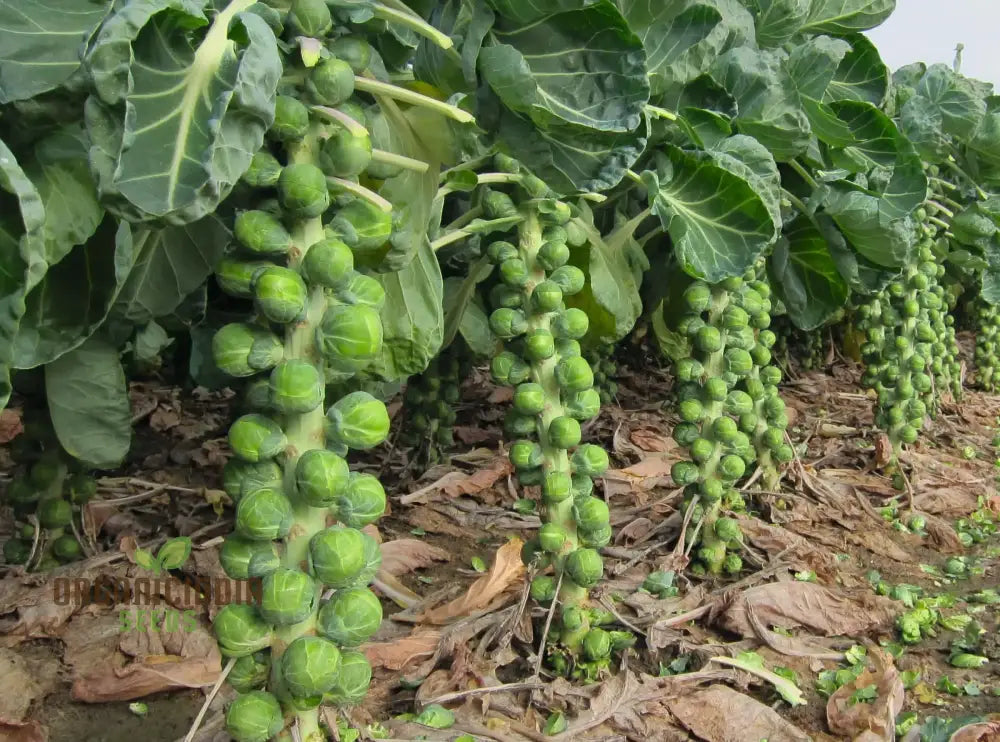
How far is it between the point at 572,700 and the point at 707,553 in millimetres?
640

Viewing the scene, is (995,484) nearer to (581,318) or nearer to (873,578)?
(873,578)

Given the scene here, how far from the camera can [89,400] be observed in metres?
1.49

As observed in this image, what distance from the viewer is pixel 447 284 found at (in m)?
2.06

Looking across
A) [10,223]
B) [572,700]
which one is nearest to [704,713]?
[572,700]

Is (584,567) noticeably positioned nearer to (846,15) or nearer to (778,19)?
(778,19)

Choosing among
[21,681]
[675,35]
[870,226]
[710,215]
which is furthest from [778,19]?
[21,681]

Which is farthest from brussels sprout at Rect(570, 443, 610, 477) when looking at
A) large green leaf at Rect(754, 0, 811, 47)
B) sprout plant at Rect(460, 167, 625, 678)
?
large green leaf at Rect(754, 0, 811, 47)

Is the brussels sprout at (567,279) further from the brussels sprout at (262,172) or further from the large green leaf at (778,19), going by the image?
the large green leaf at (778,19)

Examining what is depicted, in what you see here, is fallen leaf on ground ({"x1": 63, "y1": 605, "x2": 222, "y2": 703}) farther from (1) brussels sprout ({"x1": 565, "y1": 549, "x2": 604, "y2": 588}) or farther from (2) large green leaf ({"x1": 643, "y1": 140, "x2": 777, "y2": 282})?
(2) large green leaf ({"x1": 643, "y1": 140, "x2": 777, "y2": 282})

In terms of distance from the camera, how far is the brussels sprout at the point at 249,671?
0.95 meters

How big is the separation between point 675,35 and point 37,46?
3.72 ft

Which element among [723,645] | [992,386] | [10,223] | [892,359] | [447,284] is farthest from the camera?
[992,386]

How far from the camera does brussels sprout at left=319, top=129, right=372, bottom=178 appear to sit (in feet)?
3.21

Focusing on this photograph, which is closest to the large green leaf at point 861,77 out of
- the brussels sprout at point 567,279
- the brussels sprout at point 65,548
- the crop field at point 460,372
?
the crop field at point 460,372
